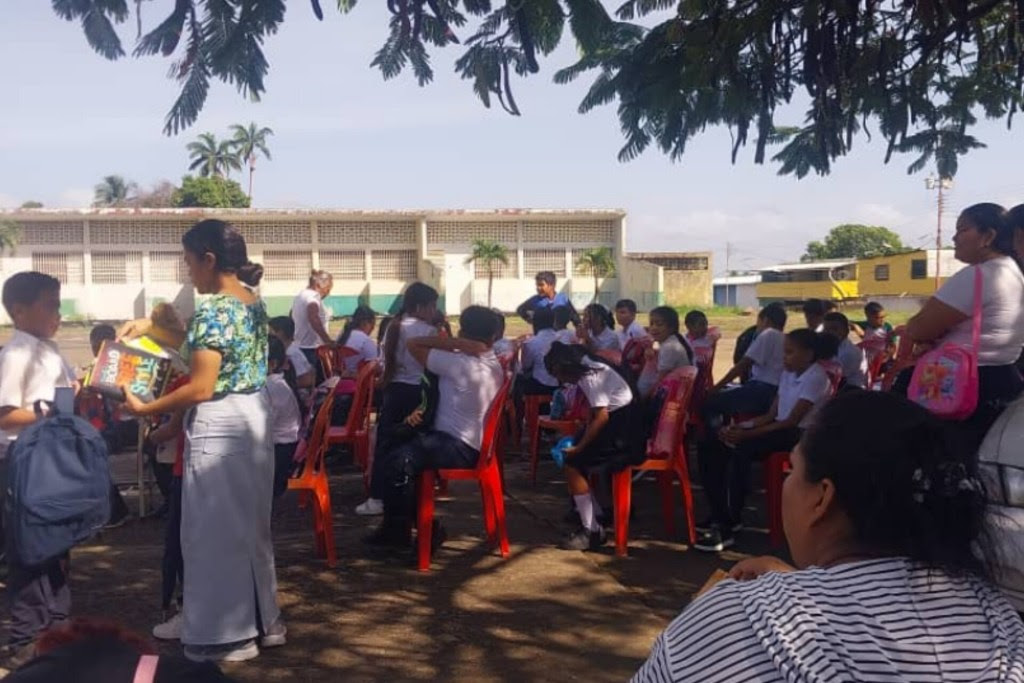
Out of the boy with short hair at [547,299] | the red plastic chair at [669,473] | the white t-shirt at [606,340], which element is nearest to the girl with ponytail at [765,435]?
the red plastic chair at [669,473]

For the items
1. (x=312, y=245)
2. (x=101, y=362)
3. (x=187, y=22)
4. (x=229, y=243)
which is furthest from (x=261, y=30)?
(x=312, y=245)

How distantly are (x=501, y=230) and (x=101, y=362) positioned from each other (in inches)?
1433

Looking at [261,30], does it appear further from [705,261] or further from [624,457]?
[705,261]

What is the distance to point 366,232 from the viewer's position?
39.3 metres

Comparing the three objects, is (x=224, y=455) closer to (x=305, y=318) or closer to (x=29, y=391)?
(x=29, y=391)

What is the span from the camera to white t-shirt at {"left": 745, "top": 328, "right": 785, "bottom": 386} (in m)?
7.37

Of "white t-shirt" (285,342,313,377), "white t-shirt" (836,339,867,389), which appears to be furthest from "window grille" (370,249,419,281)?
"white t-shirt" (836,339,867,389)

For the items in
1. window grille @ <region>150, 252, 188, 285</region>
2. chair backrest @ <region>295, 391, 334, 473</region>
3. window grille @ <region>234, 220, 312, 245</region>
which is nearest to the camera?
chair backrest @ <region>295, 391, 334, 473</region>

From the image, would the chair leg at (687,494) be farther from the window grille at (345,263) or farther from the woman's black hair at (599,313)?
the window grille at (345,263)

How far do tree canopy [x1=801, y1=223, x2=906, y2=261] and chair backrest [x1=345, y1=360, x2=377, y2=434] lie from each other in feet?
219

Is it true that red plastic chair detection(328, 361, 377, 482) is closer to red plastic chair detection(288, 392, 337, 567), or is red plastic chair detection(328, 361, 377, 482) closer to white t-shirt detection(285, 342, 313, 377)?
white t-shirt detection(285, 342, 313, 377)

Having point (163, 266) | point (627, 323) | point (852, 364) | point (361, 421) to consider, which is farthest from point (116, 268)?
point (852, 364)

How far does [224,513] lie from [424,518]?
1637 millimetres

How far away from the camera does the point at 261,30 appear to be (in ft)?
14.4
